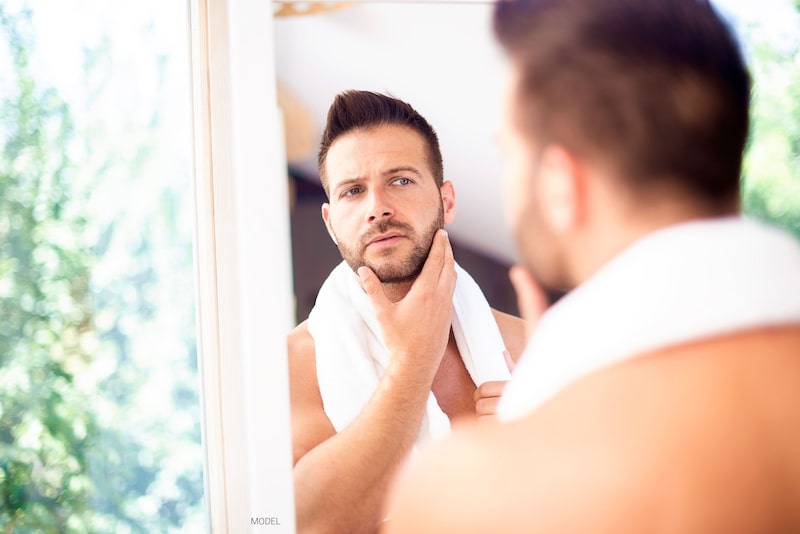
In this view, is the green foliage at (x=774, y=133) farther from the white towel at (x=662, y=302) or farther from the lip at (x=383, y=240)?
the lip at (x=383, y=240)

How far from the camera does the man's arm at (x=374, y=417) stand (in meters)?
1.36

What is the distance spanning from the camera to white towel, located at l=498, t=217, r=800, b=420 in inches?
50.6

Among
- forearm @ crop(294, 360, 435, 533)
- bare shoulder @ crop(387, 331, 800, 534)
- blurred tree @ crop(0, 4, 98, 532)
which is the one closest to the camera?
bare shoulder @ crop(387, 331, 800, 534)

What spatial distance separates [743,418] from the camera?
49.8 inches

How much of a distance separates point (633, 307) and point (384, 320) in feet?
1.49

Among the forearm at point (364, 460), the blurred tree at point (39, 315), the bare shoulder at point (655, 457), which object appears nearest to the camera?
the bare shoulder at point (655, 457)

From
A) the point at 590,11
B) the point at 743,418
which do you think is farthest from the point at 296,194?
the point at 743,418

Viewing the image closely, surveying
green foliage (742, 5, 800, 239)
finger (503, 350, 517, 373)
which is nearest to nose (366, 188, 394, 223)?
finger (503, 350, 517, 373)

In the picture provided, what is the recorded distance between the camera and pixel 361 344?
141 centimetres

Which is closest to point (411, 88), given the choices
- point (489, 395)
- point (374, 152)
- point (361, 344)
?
point (374, 152)

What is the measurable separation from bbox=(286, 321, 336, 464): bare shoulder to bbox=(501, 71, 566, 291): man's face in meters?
0.45

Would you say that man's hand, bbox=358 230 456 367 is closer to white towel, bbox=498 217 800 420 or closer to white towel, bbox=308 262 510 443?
white towel, bbox=308 262 510 443

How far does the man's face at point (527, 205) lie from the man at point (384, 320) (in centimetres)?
11

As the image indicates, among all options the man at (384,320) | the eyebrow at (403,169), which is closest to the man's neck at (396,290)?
the man at (384,320)
